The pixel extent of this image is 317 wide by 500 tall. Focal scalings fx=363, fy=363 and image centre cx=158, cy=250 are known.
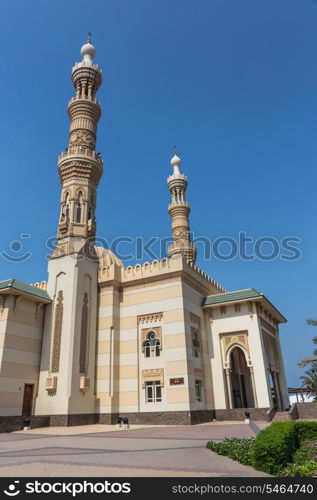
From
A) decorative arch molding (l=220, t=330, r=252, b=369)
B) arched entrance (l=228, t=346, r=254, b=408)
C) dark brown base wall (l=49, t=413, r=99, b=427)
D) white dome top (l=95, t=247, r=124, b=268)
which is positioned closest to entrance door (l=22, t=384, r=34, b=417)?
dark brown base wall (l=49, t=413, r=99, b=427)

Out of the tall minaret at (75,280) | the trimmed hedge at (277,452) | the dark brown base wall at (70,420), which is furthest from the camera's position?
the tall minaret at (75,280)

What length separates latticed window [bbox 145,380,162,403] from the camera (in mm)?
20150

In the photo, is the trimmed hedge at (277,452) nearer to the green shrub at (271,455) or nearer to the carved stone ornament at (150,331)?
the green shrub at (271,455)

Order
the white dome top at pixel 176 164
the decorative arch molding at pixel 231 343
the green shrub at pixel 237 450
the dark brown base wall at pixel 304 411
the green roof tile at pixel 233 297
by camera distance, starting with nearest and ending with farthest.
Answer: the green shrub at pixel 237 450 → the dark brown base wall at pixel 304 411 → the decorative arch molding at pixel 231 343 → the green roof tile at pixel 233 297 → the white dome top at pixel 176 164

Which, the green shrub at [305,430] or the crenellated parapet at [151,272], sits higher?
the crenellated parapet at [151,272]

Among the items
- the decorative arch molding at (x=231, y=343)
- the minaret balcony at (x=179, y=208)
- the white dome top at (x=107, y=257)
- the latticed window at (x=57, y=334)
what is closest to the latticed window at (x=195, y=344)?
the decorative arch molding at (x=231, y=343)

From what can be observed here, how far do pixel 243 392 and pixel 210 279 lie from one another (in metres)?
8.75

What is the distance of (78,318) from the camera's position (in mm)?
20672

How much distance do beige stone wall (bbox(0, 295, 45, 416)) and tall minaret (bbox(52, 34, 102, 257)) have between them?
13.7 ft

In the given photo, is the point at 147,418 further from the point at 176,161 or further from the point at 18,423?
the point at 176,161

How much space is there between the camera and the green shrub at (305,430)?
967 cm

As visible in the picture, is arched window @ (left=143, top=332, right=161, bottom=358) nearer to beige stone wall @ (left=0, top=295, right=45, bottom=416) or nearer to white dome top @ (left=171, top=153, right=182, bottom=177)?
beige stone wall @ (left=0, top=295, right=45, bottom=416)

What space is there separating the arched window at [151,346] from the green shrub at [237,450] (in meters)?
11.8
